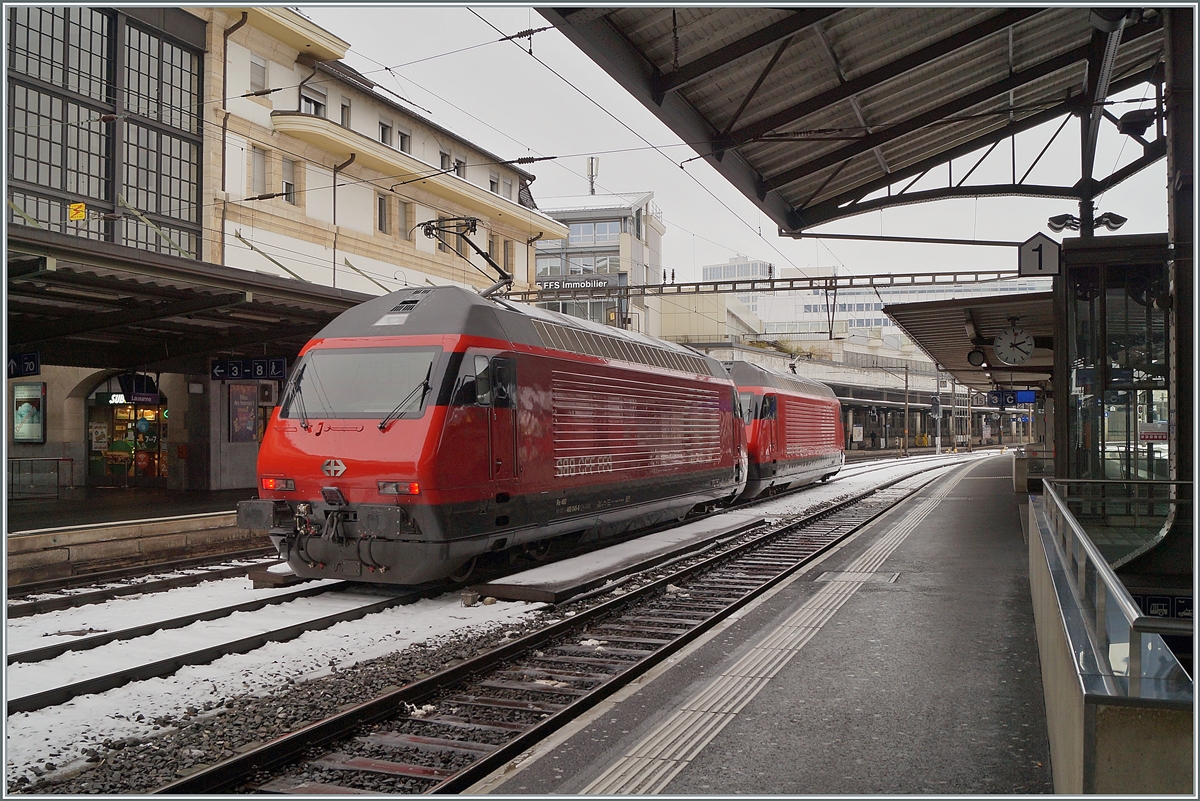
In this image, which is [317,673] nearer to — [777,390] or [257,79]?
[777,390]

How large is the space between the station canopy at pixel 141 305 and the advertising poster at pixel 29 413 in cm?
545

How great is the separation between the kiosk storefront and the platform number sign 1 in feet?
62.3

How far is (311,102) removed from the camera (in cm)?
2758

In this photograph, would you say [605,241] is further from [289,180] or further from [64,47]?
[64,47]

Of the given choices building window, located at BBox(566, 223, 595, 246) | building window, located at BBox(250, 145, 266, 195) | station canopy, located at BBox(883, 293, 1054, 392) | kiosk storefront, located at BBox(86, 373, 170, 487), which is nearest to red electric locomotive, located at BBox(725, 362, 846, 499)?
station canopy, located at BBox(883, 293, 1054, 392)

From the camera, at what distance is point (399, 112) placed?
3141 centimetres

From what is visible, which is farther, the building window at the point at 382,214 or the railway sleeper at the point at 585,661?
the building window at the point at 382,214

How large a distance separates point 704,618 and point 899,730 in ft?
11.8

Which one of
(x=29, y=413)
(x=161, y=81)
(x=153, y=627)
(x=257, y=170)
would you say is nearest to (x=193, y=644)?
(x=153, y=627)

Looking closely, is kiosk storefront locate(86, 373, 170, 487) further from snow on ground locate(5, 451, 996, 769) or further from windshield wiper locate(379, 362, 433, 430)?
windshield wiper locate(379, 362, 433, 430)

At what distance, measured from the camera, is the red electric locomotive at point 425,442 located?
30.1 ft

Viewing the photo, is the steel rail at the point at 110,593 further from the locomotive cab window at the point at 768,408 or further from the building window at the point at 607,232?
the building window at the point at 607,232

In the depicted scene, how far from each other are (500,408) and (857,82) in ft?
19.6

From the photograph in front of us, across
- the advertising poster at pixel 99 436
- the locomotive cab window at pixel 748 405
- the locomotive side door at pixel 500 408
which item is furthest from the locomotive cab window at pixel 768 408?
the advertising poster at pixel 99 436
